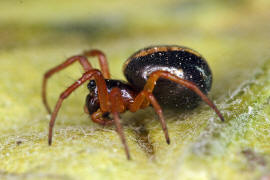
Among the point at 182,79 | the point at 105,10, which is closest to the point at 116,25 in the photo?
the point at 105,10

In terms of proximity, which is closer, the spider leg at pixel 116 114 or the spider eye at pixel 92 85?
the spider leg at pixel 116 114

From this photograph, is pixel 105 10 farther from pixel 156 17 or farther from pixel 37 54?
pixel 37 54

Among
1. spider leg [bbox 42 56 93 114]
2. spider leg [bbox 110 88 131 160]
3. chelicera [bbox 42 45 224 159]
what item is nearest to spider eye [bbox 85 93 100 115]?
chelicera [bbox 42 45 224 159]

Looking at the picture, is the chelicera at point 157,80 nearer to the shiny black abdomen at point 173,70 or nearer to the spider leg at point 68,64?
the shiny black abdomen at point 173,70

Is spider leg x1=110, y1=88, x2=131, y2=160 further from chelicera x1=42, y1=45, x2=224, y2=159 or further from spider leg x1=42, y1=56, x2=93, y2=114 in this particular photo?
spider leg x1=42, y1=56, x2=93, y2=114

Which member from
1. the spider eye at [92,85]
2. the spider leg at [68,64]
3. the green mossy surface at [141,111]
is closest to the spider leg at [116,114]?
the green mossy surface at [141,111]

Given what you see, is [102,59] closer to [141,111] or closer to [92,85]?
[92,85]

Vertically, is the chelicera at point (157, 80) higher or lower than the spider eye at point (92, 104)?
higher
